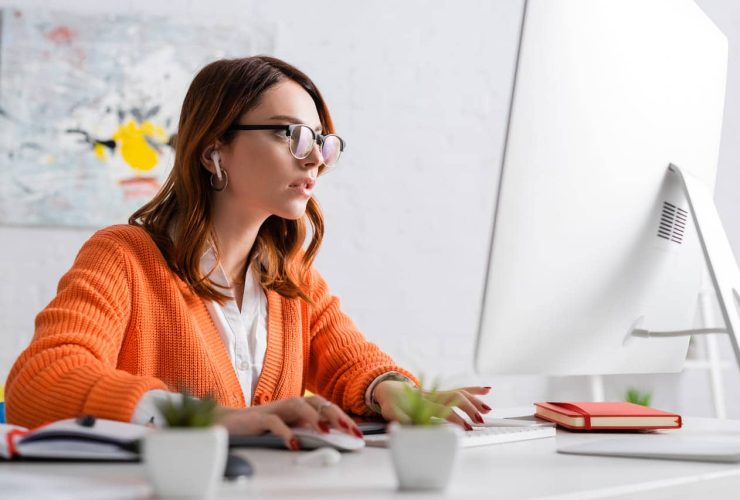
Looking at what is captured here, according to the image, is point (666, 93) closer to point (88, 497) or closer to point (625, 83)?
point (625, 83)

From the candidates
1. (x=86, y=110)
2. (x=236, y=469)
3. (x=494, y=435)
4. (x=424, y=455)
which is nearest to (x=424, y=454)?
(x=424, y=455)

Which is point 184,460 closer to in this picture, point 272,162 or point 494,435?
point 494,435

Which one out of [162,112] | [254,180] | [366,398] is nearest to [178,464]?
[366,398]

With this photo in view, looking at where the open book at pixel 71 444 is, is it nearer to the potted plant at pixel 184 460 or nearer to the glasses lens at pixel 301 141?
Result: the potted plant at pixel 184 460

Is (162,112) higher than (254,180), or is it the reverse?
(162,112)

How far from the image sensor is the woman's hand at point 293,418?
957 millimetres

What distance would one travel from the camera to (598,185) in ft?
3.39

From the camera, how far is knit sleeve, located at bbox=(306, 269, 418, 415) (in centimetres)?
139

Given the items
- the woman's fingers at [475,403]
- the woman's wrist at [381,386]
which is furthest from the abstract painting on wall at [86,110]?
the woman's fingers at [475,403]

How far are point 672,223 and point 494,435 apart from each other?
36 cm

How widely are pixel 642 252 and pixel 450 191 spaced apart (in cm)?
217

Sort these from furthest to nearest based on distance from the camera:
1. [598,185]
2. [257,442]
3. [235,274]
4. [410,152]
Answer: [410,152], [235,274], [598,185], [257,442]

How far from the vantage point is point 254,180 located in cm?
150

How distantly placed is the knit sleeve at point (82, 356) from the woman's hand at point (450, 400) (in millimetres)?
348
